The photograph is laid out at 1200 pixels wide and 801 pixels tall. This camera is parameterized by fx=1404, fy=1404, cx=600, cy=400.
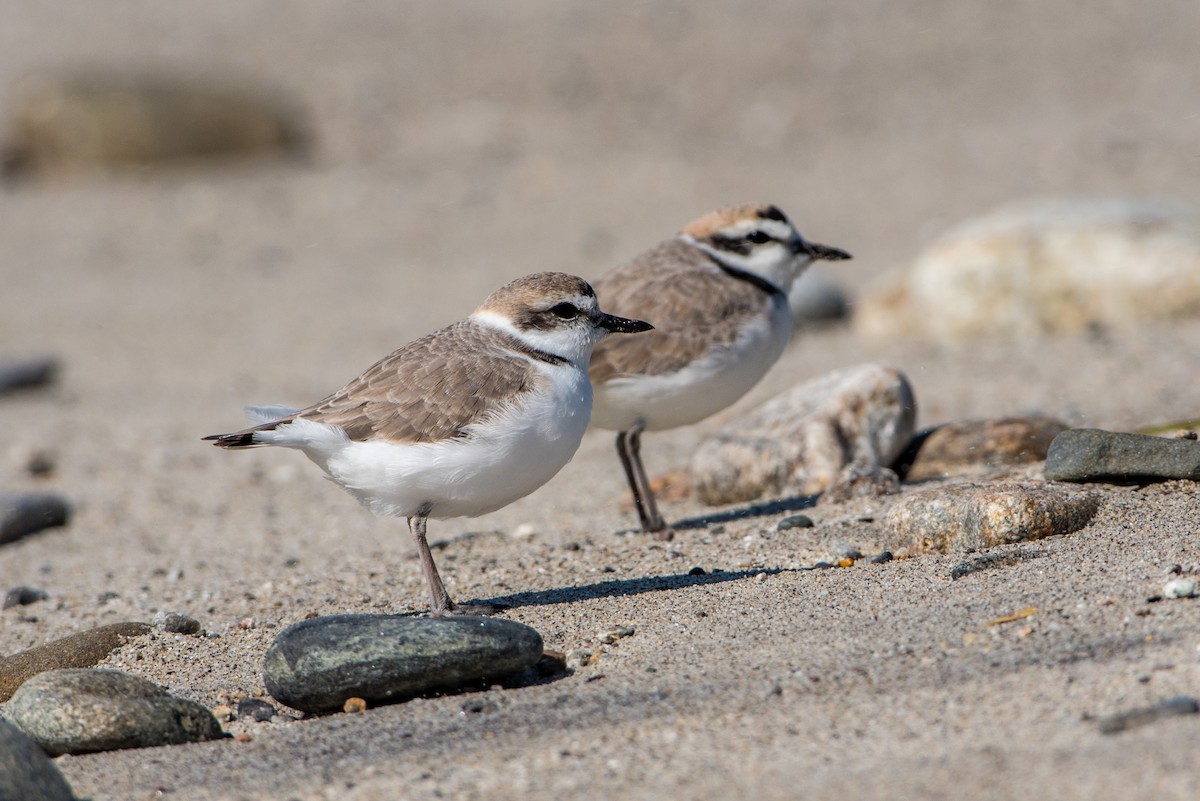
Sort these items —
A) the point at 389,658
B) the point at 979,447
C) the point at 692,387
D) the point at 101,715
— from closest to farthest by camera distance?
1. the point at 101,715
2. the point at 389,658
3. the point at 692,387
4. the point at 979,447

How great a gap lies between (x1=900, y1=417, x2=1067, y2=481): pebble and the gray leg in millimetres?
1399

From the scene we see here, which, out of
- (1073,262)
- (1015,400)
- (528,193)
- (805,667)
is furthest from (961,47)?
(805,667)

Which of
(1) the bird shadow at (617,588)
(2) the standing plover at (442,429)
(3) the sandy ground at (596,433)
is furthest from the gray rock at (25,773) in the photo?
(1) the bird shadow at (617,588)

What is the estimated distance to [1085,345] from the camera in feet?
33.2

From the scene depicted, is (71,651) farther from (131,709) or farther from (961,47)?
(961,47)

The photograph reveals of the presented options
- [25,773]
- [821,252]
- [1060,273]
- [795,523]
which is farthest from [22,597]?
[1060,273]

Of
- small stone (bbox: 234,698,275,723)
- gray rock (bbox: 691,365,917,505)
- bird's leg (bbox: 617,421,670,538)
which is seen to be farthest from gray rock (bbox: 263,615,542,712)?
gray rock (bbox: 691,365,917,505)

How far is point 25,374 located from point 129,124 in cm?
736

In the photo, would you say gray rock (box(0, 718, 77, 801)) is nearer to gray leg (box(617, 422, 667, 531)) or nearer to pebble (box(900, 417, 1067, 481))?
gray leg (box(617, 422, 667, 531))

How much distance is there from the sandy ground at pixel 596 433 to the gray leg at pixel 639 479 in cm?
23

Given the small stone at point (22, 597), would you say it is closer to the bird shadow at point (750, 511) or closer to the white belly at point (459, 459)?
the white belly at point (459, 459)

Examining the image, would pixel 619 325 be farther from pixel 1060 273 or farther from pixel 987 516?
pixel 1060 273

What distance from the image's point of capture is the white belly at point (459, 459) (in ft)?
17.1

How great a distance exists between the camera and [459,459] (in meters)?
5.20
